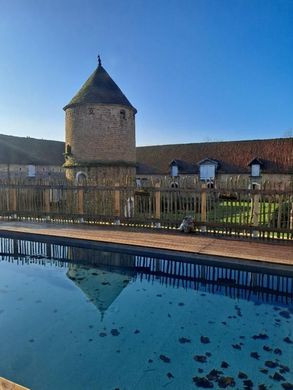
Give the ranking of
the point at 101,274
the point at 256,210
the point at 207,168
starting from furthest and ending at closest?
the point at 207,168 < the point at 256,210 < the point at 101,274

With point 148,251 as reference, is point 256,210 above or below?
above

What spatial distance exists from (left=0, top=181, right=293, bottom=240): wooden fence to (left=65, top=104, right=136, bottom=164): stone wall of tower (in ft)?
16.2

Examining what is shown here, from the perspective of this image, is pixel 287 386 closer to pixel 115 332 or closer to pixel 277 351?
pixel 277 351

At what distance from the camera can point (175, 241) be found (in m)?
9.11

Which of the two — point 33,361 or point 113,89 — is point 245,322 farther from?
point 113,89

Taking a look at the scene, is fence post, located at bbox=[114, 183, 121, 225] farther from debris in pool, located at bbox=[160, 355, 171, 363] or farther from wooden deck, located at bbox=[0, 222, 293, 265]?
debris in pool, located at bbox=[160, 355, 171, 363]

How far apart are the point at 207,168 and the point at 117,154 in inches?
544

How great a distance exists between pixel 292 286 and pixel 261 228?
349cm

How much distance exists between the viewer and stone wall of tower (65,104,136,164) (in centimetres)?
1844

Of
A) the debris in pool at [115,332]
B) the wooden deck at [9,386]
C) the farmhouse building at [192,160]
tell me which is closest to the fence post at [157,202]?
the debris in pool at [115,332]

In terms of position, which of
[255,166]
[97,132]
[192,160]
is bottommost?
[255,166]

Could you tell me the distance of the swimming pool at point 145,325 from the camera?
380cm

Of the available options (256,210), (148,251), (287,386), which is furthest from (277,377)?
(256,210)

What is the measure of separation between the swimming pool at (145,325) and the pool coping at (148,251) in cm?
11
